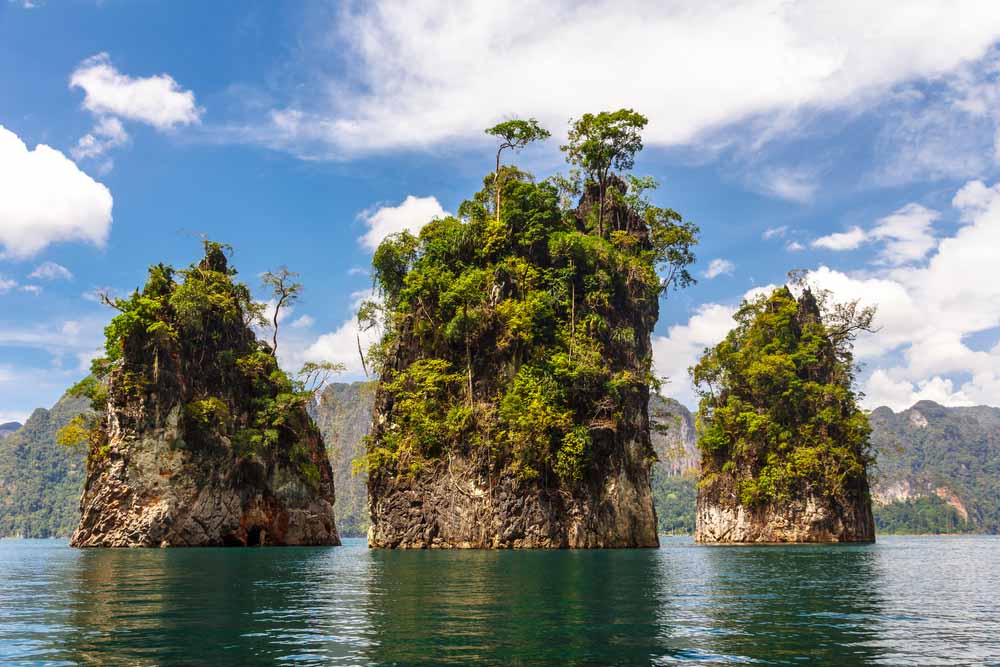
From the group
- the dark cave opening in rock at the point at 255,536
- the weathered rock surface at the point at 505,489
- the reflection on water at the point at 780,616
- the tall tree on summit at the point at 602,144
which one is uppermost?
the tall tree on summit at the point at 602,144

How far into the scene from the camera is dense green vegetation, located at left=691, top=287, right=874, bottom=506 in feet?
261

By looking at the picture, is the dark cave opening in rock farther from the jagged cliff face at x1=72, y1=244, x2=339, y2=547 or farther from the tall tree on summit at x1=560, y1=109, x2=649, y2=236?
the tall tree on summit at x1=560, y1=109, x2=649, y2=236

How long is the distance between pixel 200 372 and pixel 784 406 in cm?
5862

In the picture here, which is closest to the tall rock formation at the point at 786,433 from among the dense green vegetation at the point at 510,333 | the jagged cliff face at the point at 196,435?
the dense green vegetation at the point at 510,333

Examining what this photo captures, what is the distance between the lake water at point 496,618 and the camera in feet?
40.5

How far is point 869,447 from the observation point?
80438mm

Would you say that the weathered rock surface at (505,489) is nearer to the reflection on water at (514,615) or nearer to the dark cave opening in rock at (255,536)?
the dark cave opening in rock at (255,536)

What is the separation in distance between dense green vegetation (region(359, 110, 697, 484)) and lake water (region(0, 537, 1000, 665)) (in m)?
22.5

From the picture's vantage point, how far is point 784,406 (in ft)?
268

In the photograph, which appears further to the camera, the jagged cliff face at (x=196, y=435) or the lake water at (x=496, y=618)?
the jagged cliff face at (x=196, y=435)

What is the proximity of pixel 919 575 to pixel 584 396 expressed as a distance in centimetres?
2537

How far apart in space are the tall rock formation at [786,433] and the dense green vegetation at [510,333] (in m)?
25.0

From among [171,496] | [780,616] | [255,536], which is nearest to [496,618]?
[780,616]

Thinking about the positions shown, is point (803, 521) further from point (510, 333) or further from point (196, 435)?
point (196, 435)
